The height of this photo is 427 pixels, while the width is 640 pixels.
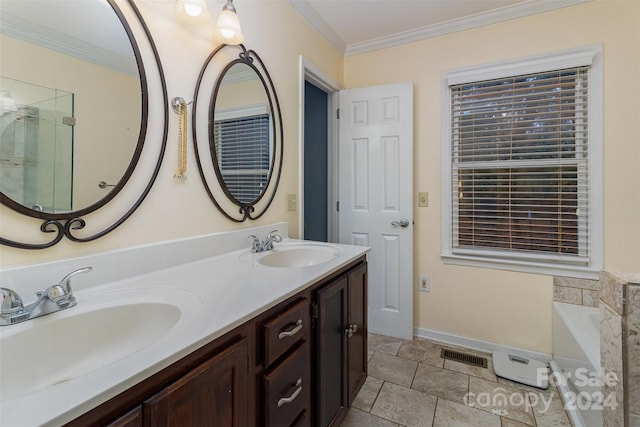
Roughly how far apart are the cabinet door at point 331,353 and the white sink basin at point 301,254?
297 millimetres

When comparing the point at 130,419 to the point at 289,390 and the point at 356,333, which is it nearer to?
the point at 289,390

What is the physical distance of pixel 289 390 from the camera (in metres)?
0.97

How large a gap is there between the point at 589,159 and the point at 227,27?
231 centimetres

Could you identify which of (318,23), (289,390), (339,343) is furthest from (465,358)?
(318,23)

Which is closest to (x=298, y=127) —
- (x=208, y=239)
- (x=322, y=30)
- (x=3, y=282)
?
(x=322, y=30)

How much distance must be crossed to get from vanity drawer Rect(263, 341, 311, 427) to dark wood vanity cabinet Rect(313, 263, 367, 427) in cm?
8

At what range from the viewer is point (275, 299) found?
2.89 ft

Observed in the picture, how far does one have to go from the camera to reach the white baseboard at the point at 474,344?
2.07 meters

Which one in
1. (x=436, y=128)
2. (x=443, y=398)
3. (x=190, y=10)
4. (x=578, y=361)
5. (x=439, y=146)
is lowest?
(x=443, y=398)

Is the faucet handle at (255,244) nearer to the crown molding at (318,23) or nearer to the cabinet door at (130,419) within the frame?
the cabinet door at (130,419)

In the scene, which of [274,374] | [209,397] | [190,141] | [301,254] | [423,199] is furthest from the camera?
[423,199]

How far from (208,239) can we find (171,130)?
49 cm

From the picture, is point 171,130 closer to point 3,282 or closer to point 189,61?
point 189,61

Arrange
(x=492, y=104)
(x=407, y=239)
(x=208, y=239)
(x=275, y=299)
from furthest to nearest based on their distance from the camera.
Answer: (x=407, y=239)
(x=492, y=104)
(x=208, y=239)
(x=275, y=299)
